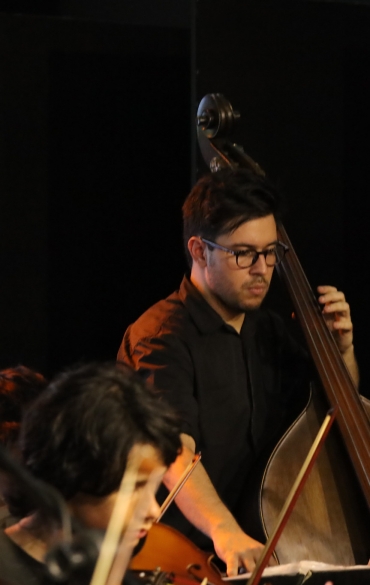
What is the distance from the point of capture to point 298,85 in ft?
9.82

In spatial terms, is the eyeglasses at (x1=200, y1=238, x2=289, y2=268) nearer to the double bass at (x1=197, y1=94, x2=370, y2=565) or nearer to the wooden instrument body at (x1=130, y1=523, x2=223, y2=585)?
the double bass at (x1=197, y1=94, x2=370, y2=565)

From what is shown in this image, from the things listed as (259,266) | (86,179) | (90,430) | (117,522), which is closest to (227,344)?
(259,266)

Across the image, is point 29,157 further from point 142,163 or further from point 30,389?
point 30,389

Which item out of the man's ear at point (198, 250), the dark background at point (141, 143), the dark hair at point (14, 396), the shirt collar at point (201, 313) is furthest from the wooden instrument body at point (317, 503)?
the dark background at point (141, 143)

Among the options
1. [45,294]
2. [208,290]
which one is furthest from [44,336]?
[208,290]

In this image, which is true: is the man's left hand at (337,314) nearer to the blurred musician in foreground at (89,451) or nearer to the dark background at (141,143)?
the dark background at (141,143)

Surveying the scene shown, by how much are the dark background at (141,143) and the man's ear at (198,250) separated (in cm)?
59

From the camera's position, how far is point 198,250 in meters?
2.36

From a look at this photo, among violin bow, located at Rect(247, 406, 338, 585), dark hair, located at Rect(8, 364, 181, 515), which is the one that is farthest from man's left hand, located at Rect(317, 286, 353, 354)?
dark hair, located at Rect(8, 364, 181, 515)

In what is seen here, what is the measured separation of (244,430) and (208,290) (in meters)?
0.36

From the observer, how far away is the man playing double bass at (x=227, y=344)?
7.16 feet

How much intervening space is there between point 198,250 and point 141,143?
89 centimetres

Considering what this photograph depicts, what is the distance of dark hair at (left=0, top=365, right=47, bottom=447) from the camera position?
150 centimetres

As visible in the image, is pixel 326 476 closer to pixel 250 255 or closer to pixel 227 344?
pixel 227 344
